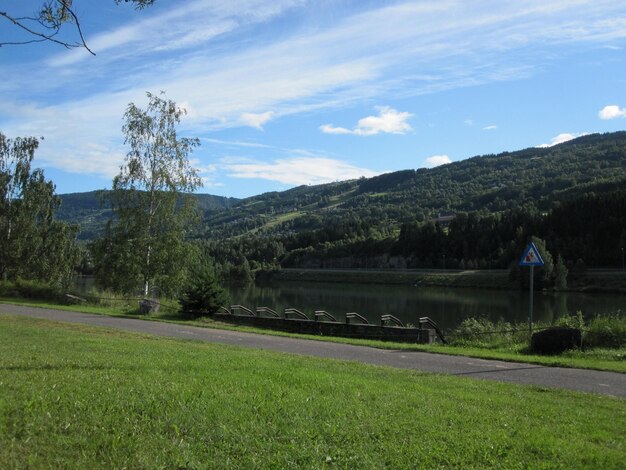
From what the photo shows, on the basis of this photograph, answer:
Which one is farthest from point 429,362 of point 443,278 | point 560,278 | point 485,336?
point 443,278

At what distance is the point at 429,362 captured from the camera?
39.7ft

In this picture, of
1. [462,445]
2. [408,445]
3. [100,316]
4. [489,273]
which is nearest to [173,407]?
[408,445]

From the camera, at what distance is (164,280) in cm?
3148

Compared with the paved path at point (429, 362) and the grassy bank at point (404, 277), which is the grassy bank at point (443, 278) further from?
the paved path at point (429, 362)

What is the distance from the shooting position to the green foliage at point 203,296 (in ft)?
79.3

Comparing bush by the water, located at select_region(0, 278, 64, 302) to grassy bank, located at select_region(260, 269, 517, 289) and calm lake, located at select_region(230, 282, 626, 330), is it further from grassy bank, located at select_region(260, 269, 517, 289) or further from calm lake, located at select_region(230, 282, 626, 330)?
grassy bank, located at select_region(260, 269, 517, 289)

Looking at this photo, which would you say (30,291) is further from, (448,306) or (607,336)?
(448,306)

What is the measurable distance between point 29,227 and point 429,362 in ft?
122

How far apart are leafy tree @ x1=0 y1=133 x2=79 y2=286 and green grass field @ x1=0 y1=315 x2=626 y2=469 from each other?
35796 millimetres

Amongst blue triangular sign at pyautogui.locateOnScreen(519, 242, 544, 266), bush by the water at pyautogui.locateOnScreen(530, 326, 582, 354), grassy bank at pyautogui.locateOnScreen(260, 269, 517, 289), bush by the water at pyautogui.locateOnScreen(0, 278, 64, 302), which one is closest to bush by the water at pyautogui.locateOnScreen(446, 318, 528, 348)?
bush by the water at pyautogui.locateOnScreen(530, 326, 582, 354)

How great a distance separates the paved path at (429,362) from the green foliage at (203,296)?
4367 mm

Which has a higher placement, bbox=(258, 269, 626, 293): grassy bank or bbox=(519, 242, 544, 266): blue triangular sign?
bbox=(258, 269, 626, 293): grassy bank

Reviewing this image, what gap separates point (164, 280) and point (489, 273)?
90893 millimetres

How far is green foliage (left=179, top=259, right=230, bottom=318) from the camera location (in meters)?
24.2
